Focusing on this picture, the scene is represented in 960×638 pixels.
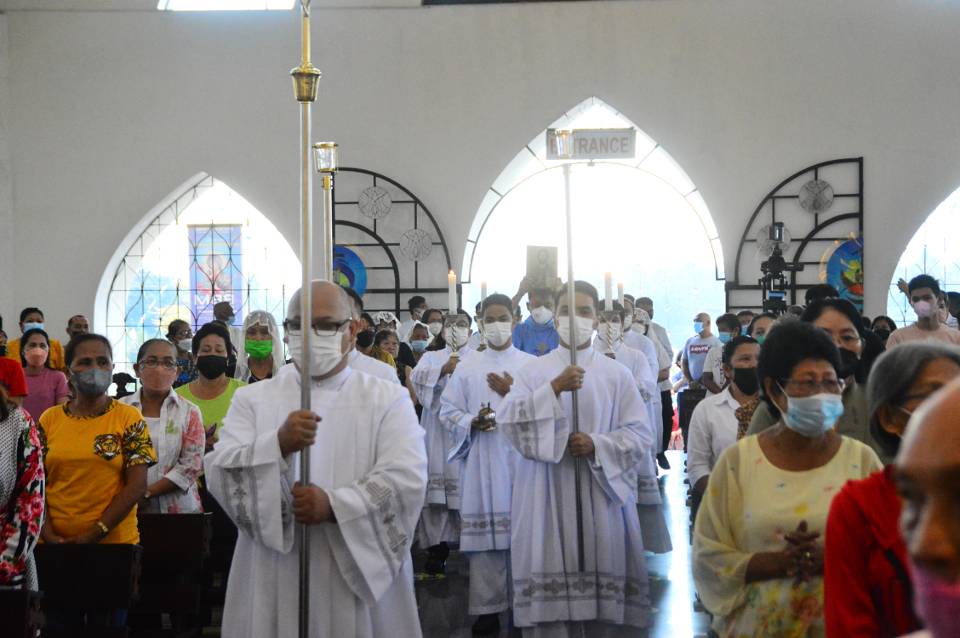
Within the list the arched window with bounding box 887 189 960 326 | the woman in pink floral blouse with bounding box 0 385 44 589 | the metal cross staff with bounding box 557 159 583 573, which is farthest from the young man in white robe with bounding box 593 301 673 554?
the arched window with bounding box 887 189 960 326

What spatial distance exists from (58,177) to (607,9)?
25.9 feet

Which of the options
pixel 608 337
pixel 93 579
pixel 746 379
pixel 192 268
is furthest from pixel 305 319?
pixel 192 268

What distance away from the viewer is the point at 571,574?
626 cm

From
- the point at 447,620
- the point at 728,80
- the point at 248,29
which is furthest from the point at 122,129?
the point at 447,620

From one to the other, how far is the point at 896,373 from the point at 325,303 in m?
2.05

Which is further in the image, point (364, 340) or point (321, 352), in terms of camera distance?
point (364, 340)

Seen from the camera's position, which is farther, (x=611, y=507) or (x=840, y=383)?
(x=611, y=507)

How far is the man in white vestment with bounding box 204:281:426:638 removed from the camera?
155 inches

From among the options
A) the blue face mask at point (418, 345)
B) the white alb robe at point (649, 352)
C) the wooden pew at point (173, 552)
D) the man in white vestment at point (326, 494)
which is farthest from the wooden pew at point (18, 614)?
the blue face mask at point (418, 345)

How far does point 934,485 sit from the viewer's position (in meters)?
0.94

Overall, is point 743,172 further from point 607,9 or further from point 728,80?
point 607,9

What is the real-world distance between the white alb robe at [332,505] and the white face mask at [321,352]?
0.06m

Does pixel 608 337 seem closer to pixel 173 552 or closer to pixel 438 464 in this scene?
pixel 438 464

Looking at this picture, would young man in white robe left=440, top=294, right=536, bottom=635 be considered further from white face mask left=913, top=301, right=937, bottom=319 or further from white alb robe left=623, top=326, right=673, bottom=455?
white alb robe left=623, top=326, right=673, bottom=455
